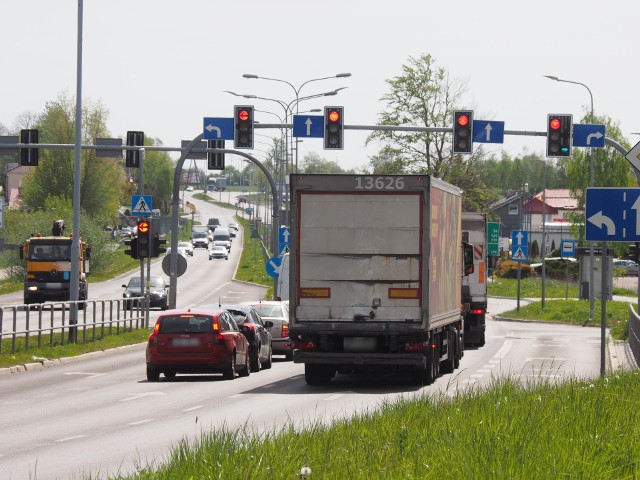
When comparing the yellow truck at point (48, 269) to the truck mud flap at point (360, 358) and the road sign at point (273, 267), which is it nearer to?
the road sign at point (273, 267)

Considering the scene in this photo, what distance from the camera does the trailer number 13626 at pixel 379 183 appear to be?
23406 mm

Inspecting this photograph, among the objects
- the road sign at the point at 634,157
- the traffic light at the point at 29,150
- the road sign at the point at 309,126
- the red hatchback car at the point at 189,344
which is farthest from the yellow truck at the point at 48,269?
the road sign at the point at 634,157

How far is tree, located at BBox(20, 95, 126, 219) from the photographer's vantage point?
109 m

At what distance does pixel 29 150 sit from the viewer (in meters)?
41.5

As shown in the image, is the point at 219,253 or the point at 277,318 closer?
the point at 277,318

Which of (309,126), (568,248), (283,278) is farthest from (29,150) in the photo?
(568,248)

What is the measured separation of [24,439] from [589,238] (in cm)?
854

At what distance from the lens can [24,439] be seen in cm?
1552

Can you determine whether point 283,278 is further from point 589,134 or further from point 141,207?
point 589,134

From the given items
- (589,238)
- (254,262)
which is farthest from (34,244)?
(254,262)

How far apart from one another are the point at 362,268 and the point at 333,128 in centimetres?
1418

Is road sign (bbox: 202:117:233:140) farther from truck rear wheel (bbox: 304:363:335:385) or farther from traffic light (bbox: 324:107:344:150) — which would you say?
truck rear wheel (bbox: 304:363:335:385)

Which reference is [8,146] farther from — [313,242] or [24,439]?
[24,439]

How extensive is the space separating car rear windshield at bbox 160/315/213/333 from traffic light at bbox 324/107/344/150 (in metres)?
11.7
